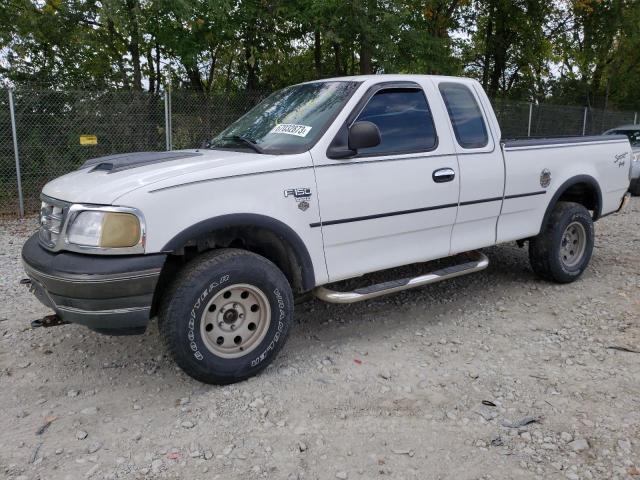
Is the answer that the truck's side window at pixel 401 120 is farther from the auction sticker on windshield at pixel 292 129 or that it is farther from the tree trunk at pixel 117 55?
the tree trunk at pixel 117 55

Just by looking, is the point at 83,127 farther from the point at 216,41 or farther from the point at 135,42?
the point at 216,41

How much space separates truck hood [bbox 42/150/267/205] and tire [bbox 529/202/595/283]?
324 centimetres

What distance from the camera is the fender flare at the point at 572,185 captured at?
17.3 feet

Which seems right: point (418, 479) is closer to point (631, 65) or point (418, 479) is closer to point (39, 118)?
point (39, 118)

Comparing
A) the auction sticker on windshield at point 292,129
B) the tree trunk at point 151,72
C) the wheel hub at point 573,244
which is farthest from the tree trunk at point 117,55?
the wheel hub at point 573,244

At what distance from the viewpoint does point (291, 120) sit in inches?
158

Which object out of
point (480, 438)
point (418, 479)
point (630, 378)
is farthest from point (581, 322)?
point (418, 479)

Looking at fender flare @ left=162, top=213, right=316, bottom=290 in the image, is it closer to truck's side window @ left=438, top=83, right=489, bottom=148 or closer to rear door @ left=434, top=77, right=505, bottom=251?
rear door @ left=434, top=77, right=505, bottom=251

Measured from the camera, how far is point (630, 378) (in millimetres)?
3576

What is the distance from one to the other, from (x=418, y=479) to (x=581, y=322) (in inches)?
106

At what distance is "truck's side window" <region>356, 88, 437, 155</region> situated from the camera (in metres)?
4.04

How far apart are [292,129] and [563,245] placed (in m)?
3.36

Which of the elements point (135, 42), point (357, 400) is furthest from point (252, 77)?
point (357, 400)

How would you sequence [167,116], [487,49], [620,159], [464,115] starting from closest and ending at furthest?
[464,115] < [620,159] < [167,116] < [487,49]
